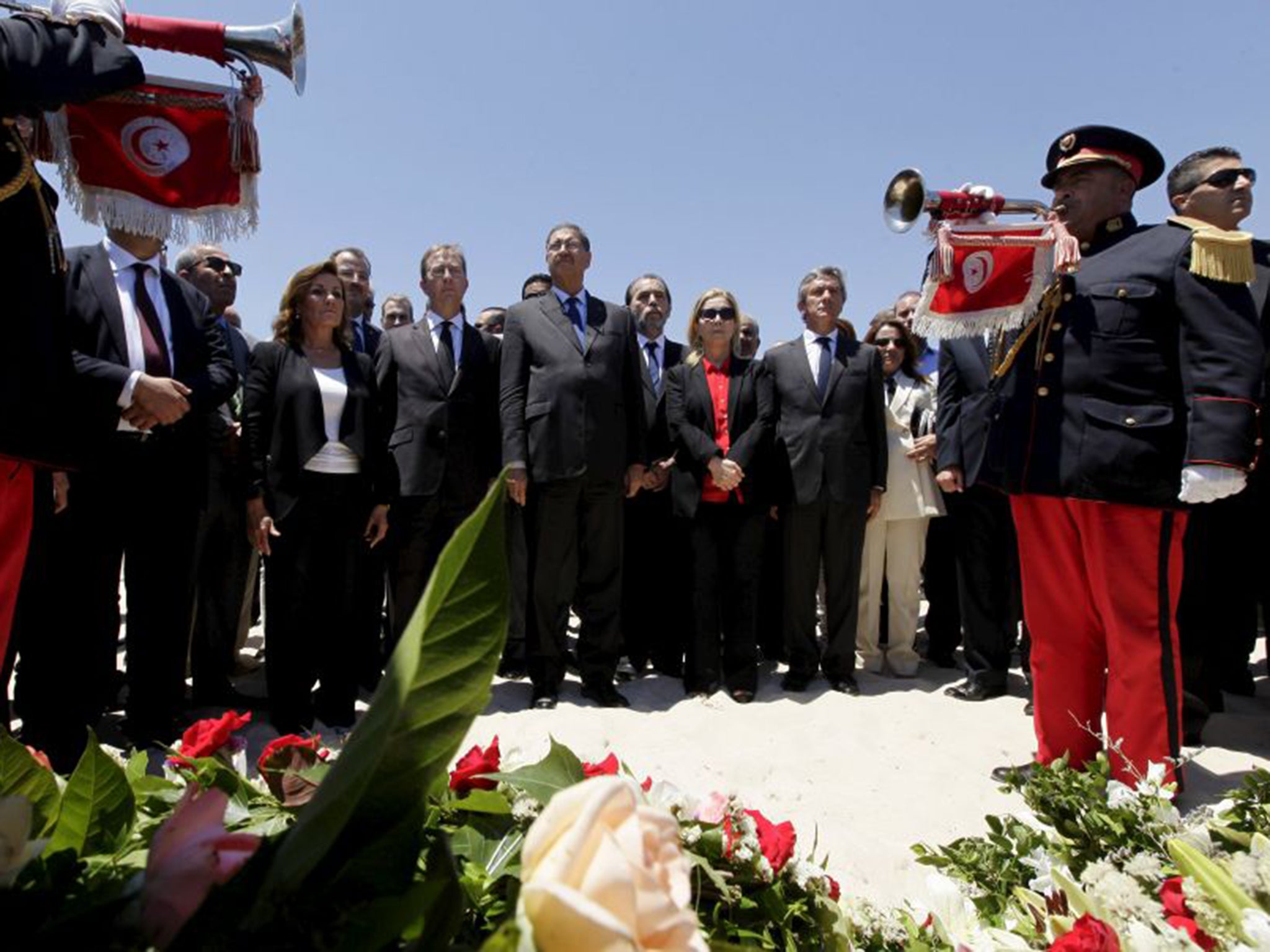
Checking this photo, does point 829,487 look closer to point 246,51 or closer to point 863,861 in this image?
point 863,861

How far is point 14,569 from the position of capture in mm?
1828

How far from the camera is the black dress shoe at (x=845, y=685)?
4.52 m

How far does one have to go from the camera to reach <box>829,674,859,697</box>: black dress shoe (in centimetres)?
452

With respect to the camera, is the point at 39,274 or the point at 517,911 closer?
the point at 517,911

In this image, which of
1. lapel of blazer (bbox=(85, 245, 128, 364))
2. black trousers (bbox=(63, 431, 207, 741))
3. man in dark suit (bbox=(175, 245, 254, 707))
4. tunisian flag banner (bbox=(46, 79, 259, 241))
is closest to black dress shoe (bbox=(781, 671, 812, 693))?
man in dark suit (bbox=(175, 245, 254, 707))

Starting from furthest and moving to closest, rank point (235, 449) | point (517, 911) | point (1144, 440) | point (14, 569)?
point (235, 449) < point (1144, 440) < point (14, 569) < point (517, 911)

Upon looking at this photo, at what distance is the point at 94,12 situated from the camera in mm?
1853

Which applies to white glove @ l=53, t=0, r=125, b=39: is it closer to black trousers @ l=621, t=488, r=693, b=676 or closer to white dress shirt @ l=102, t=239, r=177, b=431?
white dress shirt @ l=102, t=239, r=177, b=431

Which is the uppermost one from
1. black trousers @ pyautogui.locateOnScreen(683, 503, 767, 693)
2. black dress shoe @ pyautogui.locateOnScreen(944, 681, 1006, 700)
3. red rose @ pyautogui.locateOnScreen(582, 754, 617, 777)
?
red rose @ pyautogui.locateOnScreen(582, 754, 617, 777)

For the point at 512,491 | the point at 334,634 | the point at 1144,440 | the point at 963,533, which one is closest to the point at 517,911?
the point at 1144,440

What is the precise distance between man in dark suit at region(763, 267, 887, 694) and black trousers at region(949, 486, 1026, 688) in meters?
0.46

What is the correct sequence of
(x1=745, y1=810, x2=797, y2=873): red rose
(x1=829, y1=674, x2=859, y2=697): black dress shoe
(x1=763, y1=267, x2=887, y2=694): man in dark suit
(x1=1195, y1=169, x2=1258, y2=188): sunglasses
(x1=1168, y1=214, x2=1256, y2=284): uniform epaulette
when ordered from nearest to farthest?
(x1=745, y1=810, x2=797, y2=873): red rose
(x1=1168, y1=214, x2=1256, y2=284): uniform epaulette
(x1=1195, y1=169, x2=1258, y2=188): sunglasses
(x1=829, y1=674, x2=859, y2=697): black dress shoe
(x1=763, y1=267, x2=887, y2=694): man in dark suit

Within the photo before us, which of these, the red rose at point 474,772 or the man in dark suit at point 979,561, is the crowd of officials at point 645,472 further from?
the red rose at point 474,772

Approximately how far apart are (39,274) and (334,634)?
213 centimetres
